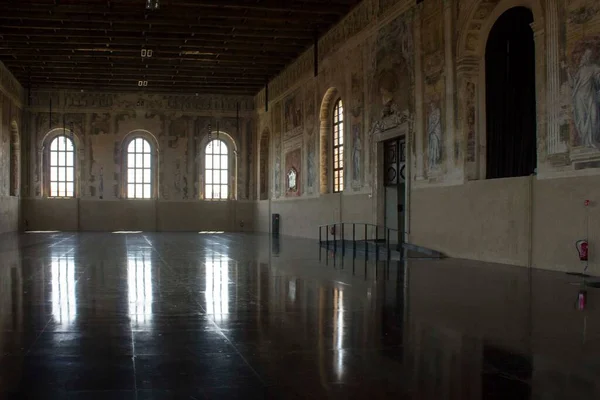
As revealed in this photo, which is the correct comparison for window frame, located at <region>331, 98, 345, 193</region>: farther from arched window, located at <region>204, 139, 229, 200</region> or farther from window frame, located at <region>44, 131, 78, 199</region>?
window frame, located at <region>44, 131, 78, 199</region>

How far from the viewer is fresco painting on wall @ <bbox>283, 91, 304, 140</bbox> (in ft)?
99.8

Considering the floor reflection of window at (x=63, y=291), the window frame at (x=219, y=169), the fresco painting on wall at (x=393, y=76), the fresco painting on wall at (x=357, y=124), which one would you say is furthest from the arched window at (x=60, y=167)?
the floor reflection of window at (x=63, y=291)

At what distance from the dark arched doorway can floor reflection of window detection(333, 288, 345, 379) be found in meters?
7.55

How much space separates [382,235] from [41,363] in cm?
1679

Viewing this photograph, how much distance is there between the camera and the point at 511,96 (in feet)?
50.2

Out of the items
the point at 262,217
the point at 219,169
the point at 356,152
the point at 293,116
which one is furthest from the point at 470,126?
the point at 219,169

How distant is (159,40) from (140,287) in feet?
61.6

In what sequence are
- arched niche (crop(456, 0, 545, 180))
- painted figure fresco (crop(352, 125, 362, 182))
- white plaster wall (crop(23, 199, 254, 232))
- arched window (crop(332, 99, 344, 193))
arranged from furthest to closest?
white plaster wall (crop(23, 199, 254, 232)) → arched window (crop(332, 99, 344, 193)) → painted figure fresco (crop(352, 125, 362, 182)) → arched niche (crop(456, 0, 545, 180))

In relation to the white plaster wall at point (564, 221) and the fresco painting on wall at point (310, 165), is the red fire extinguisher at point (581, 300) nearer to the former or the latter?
the white plaster wall at point (564, 221)

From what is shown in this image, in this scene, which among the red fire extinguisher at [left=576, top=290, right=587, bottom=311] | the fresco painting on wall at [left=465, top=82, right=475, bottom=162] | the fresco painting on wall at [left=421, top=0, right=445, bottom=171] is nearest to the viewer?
the red fire extinguisher at [left=576, top=290, right=587, bottom=311]

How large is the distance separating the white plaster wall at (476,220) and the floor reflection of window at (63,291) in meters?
9.38

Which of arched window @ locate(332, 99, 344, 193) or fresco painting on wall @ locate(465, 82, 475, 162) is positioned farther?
arched window @ locate(332, 99, 344, 193)

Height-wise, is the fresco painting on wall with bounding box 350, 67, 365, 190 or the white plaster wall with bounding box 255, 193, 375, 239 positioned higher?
the fresco painting on wall with bounding box 350, 67, 365, 190

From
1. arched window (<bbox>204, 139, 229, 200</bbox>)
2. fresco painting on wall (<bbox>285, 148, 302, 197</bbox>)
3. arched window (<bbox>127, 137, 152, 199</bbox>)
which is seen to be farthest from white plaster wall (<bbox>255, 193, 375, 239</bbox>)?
arched window (<bbox>127, 137, 152, 199</bbox>)
